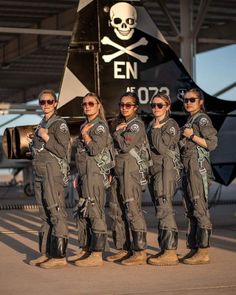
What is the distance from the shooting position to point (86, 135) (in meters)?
6.75

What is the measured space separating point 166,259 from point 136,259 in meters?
0.33

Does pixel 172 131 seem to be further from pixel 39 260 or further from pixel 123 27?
pixel 123 27

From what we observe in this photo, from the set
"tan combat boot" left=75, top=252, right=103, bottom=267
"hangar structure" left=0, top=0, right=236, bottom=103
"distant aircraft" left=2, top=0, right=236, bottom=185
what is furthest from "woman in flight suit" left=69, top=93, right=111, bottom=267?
"hangar structure" left=0, top=0, right=236, bottom=103

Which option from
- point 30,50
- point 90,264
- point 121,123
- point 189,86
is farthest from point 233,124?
point 30,50

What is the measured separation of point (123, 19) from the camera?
966cm

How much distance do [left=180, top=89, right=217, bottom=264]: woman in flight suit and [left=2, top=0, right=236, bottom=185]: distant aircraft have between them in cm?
249

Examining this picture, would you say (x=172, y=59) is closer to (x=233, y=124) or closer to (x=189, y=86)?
(x=189, y=86)

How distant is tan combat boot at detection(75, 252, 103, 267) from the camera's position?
687 centimetres

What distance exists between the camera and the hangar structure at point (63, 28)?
13.7 meters

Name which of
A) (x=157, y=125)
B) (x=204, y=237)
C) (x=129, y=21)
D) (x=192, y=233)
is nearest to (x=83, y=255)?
(x=192, y=233)

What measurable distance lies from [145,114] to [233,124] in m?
1.53

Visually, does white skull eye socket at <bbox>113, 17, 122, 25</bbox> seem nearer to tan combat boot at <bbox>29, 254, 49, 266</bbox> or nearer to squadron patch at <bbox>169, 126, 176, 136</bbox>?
squadron patch at <bbox>169, 126, 176, 136</bbox>

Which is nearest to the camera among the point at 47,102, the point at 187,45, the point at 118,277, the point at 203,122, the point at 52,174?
the point at 118,277

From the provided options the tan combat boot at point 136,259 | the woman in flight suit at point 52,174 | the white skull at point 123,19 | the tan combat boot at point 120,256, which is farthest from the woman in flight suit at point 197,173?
the white skull at point 123,19
